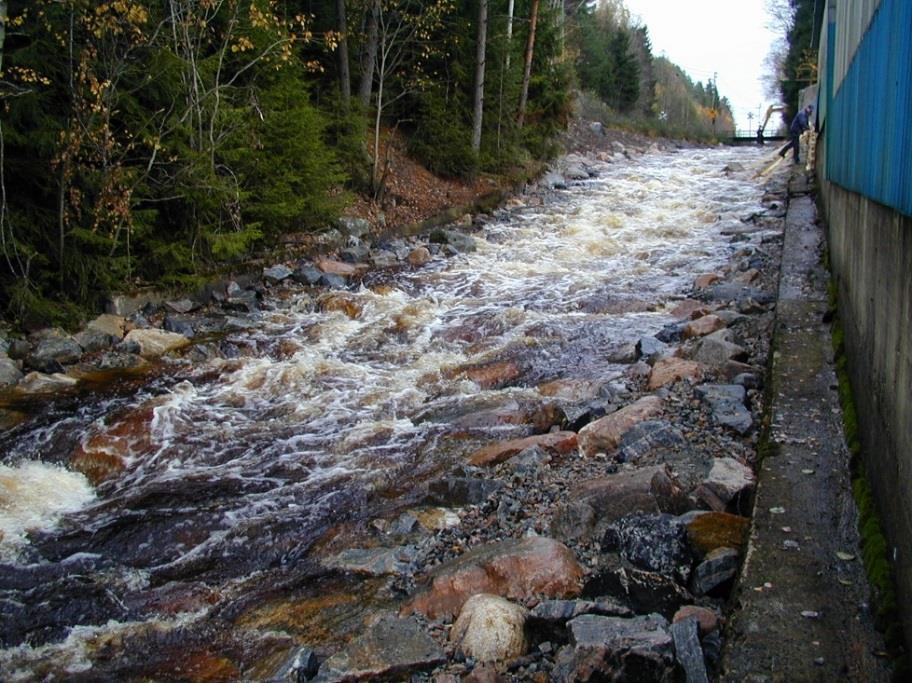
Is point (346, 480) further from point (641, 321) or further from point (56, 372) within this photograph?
point (641, 321)

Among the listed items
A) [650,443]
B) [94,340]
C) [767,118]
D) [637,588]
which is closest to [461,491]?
[650,443]

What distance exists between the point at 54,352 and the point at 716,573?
801 cm

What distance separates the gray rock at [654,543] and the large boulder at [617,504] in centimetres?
16

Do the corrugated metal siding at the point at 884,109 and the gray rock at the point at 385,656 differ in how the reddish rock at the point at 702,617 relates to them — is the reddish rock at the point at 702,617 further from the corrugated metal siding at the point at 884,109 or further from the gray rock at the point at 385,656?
the corrugated metal siding at the point at 884,109

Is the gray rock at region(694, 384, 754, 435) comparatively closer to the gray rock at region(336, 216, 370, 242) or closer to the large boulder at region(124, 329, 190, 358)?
the large boulder at region(124, 329, 190, 358)

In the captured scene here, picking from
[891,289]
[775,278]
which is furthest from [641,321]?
[891,289]

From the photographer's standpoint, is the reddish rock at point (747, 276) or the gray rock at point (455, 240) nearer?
the reddish rock at point (747, 276)

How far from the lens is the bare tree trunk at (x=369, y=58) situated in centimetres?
1689

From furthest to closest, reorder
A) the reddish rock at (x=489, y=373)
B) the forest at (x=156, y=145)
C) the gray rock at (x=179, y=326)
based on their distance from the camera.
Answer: the gray rock at (x=179, y=326) → the forest at (x=156, y=145) → the reddish rock at (x=489, y=373)

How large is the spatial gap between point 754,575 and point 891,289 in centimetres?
167

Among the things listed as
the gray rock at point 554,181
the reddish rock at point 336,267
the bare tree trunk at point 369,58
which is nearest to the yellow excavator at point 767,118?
the gray rock at point 554,181

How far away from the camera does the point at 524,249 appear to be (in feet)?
52.4

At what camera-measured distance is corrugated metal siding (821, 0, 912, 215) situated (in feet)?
11.3

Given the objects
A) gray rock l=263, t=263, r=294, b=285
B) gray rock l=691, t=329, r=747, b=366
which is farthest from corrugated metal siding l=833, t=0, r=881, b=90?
gray rock l=263, t=263, r=294, b=285
